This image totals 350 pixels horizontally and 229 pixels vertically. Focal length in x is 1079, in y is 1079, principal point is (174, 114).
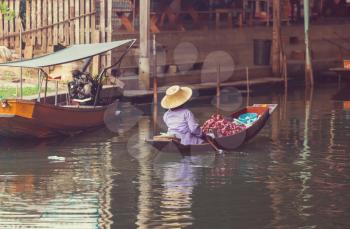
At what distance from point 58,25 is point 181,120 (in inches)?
432

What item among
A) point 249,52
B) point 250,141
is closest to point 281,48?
point 249,52

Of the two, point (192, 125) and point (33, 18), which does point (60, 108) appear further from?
point (33, 18)

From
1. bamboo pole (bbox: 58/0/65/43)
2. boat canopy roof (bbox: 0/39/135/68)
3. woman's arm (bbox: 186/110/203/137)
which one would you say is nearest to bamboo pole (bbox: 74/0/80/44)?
bamboo pole (bbox: 58/0/65/43)

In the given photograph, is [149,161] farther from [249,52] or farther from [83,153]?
[249,52]

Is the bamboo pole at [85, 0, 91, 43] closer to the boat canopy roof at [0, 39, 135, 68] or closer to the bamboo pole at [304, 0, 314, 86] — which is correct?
the boat canopy roof at [0, 39, 135, 68]

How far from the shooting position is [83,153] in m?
23.2

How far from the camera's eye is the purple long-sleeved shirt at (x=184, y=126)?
71.5 feet

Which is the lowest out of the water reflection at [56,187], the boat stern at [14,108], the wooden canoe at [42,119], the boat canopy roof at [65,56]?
the water reflection at [56,187]

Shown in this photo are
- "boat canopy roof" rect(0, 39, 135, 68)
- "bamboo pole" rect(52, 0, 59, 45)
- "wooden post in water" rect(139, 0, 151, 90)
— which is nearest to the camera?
"boat canopy roof" rect(0, 39, 135, 68)

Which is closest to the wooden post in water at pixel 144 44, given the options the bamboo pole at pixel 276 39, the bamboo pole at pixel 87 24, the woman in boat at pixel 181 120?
the bamboo pole at pixel 87 24

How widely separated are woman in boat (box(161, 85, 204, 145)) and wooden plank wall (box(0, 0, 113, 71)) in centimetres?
944

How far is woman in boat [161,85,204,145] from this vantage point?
21.8 meters

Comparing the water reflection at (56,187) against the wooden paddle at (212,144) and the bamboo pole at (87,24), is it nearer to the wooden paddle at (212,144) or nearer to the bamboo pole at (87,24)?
the wooden paddle at (212,144)

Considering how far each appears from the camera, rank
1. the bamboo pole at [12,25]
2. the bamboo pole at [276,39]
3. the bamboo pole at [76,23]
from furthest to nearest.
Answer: the bamboo pole at [276,39], the bamboo pole at [12,25], the bamboo pole at [76,23]
